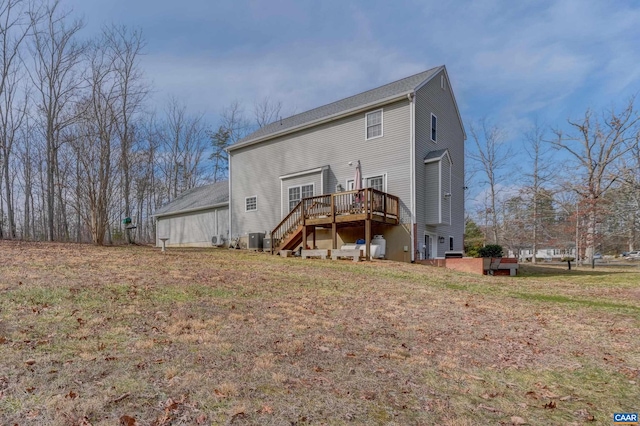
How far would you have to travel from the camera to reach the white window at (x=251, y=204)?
1975 centimetres

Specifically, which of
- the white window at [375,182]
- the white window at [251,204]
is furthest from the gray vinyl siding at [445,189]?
the white window at [251,204]

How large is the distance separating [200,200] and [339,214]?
45.3 ft

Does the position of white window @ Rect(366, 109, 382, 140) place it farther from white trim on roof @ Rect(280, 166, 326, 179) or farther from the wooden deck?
the wooden deck

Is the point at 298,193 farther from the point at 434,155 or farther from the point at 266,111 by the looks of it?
the point at 266,111

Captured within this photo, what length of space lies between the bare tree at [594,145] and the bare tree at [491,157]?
5.54 m

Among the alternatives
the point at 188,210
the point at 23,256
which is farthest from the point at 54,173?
the point at 23,256

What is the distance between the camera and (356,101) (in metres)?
17.3

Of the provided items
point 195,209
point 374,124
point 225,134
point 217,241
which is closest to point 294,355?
point 374,124

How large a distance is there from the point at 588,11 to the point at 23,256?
1741 cm

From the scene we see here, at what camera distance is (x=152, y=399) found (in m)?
2.78

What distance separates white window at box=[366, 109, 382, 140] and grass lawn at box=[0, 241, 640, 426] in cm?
933

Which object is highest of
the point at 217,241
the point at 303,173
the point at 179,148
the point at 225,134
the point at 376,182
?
the point at 225,134

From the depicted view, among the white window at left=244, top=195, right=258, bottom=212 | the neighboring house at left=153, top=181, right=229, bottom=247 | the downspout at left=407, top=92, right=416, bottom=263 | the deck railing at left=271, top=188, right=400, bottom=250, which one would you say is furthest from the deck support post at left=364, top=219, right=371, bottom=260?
the neighboring house at left=153, top=181, right=229, bottom=247

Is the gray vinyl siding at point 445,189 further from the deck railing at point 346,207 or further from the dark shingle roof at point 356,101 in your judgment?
the dark shingle roof at point 356,101
